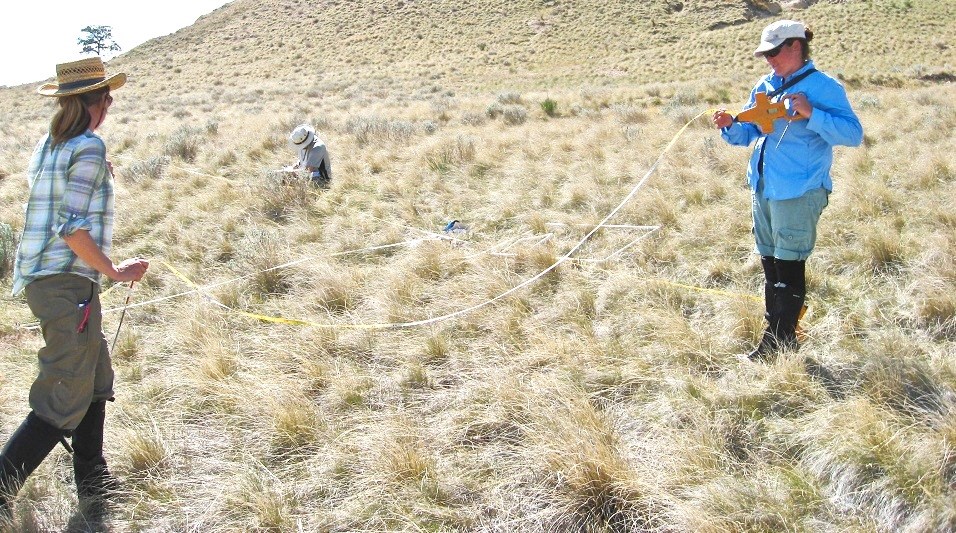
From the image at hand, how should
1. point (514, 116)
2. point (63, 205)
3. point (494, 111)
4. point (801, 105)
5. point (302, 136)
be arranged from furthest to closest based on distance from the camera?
point (494, 111), point (514, 116), point (302, 136), point (801, 105), point (63, 205)

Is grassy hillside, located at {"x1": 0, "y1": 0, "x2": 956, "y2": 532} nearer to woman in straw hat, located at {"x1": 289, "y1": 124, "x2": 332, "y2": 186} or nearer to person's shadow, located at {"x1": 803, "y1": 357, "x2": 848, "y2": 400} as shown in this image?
person's shadow, located at {"x1": 803, "y1": 357, "x2": 848, "y2": 400}

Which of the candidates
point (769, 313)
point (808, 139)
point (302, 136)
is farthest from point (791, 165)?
point (302, 136)

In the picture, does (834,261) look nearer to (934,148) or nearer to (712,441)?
(712,441)

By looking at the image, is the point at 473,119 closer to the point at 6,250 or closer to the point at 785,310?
the point at 6,250

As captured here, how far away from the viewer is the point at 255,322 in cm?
428

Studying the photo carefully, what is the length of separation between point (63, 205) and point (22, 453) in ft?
3.28

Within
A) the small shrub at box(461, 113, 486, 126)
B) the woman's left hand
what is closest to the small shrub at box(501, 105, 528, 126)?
the small shrub at box(461, 113, 486, 126)

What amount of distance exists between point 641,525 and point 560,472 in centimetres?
35

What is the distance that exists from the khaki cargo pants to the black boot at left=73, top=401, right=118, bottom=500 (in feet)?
0.58

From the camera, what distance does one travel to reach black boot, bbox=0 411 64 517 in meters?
2.43

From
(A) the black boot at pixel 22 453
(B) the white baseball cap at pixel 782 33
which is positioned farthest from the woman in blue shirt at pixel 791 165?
(A) the black boot at pixel 22 453

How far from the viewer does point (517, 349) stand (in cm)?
365

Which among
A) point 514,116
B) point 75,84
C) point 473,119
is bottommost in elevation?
point 514,116

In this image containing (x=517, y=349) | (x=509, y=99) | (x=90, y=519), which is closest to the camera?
(x=90, y=519)
